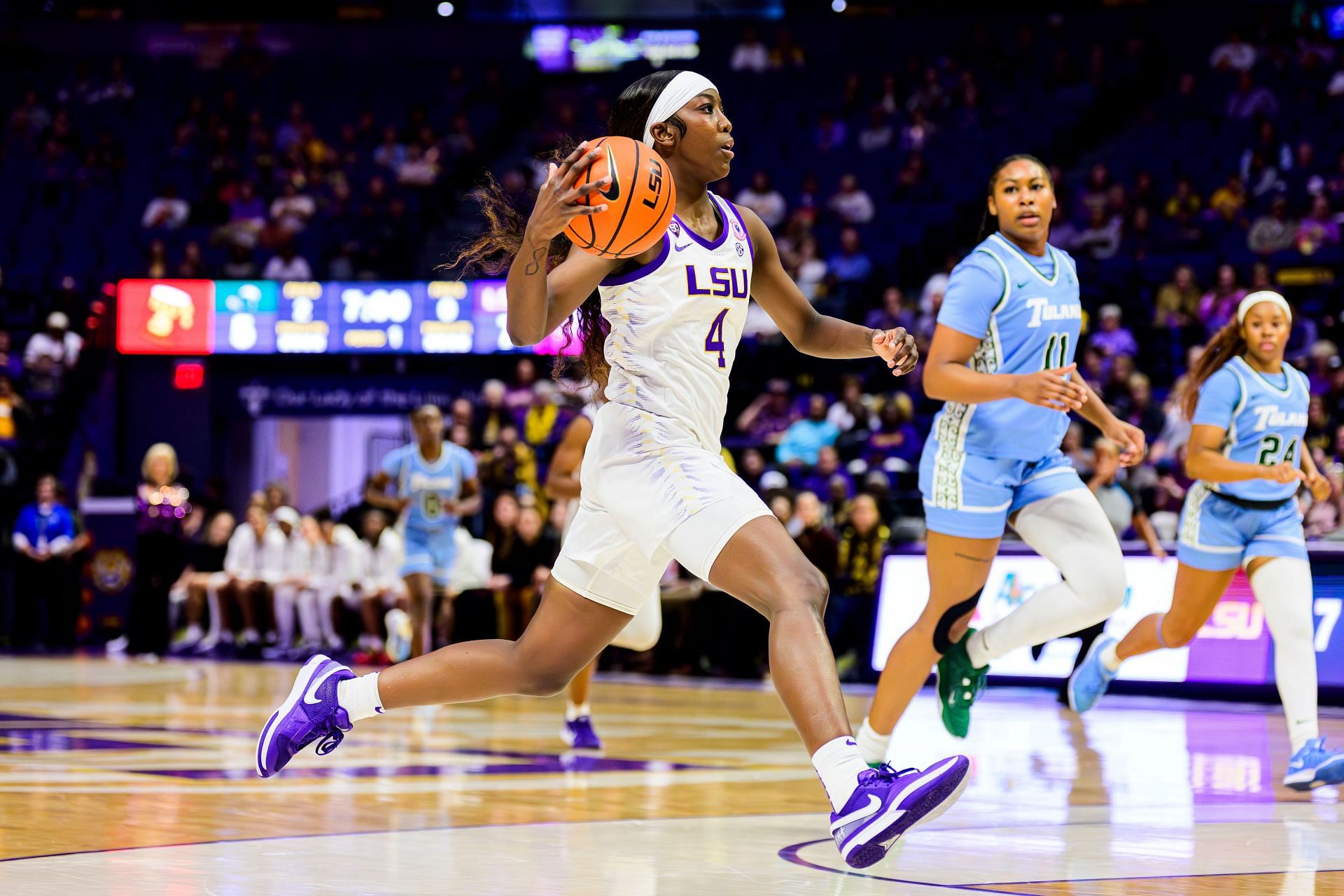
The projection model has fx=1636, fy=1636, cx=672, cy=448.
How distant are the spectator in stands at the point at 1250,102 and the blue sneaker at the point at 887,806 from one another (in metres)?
16.8

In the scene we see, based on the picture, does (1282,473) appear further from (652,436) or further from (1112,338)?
(1112,338)

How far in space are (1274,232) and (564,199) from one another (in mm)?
13966

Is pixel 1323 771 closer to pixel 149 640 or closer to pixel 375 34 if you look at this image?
pixel 149 640

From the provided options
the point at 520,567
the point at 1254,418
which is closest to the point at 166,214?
the point at 520,567

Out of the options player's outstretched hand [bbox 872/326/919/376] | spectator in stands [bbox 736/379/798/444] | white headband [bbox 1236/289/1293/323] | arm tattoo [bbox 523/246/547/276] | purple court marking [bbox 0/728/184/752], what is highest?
spectator in stands [bbox 736/379/798/444]

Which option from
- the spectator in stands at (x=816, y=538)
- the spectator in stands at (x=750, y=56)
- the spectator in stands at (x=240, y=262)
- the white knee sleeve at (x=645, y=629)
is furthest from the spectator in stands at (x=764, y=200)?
the white knee sleeve at (x=645, y=629)

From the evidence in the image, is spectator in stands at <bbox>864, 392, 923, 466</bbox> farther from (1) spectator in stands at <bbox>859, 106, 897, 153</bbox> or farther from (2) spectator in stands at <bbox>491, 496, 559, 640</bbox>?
(1) spectator in stands at <bbox>859, 106, 897, 153</bbox>

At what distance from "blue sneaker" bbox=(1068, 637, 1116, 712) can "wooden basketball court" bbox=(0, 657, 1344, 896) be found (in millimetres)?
294

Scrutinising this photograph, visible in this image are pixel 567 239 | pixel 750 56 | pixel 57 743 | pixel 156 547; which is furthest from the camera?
pixel 750 56

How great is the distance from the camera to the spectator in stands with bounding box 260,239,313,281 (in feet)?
64.0

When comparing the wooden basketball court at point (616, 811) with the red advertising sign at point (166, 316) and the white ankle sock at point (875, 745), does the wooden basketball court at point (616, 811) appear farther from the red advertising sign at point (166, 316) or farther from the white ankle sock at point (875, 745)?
the red advertising sign at point (166, 316)

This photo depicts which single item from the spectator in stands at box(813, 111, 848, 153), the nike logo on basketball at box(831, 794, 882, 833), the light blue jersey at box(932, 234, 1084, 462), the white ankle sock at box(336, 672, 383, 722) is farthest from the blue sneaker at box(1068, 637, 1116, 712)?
the spectator in stands at box(813, 111, 848, 153)

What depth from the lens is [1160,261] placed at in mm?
15930

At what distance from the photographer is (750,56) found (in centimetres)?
2273
